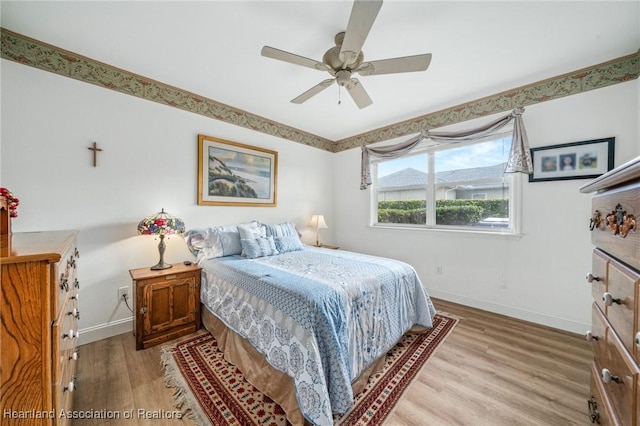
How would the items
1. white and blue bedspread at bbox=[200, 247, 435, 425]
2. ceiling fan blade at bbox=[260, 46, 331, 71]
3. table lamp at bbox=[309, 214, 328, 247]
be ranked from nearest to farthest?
white and blue bedspread at bbox=[200, 247, 435, 425], ceiling fan blade at bbox=[260, 46, 331, 71], table lamp at bbox=[309, 214, 328, 247]

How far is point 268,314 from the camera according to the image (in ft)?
5.37

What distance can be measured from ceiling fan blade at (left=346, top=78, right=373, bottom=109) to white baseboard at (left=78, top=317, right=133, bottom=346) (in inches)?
119

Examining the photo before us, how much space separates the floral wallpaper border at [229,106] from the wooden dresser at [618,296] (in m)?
2.12

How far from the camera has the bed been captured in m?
1.37

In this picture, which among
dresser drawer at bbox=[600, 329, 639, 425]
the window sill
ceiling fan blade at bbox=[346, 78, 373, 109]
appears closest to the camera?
dresser drawer at bbox=[600, 329, 639, 425]

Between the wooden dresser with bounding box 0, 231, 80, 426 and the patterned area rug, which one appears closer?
the wooden dresser with bounding box 0, 231, 80, 426

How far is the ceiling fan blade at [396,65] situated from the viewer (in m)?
1.63

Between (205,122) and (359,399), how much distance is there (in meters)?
3.13

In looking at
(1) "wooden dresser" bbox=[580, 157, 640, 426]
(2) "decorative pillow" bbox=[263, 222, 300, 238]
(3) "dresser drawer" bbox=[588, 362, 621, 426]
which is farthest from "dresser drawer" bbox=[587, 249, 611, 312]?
(2) "decorative pillow" bbox=[263, 222, 300, 238]

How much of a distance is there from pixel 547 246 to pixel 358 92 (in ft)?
8.17

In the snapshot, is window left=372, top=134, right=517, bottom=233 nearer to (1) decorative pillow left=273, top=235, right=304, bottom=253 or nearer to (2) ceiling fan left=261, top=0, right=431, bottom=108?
(1) decorative pillow left=273, top=235, right=304, bottom=253

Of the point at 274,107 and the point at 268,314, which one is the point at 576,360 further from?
the point at 274,107

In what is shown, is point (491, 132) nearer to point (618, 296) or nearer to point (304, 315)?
point (618, 296)

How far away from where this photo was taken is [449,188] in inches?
128
